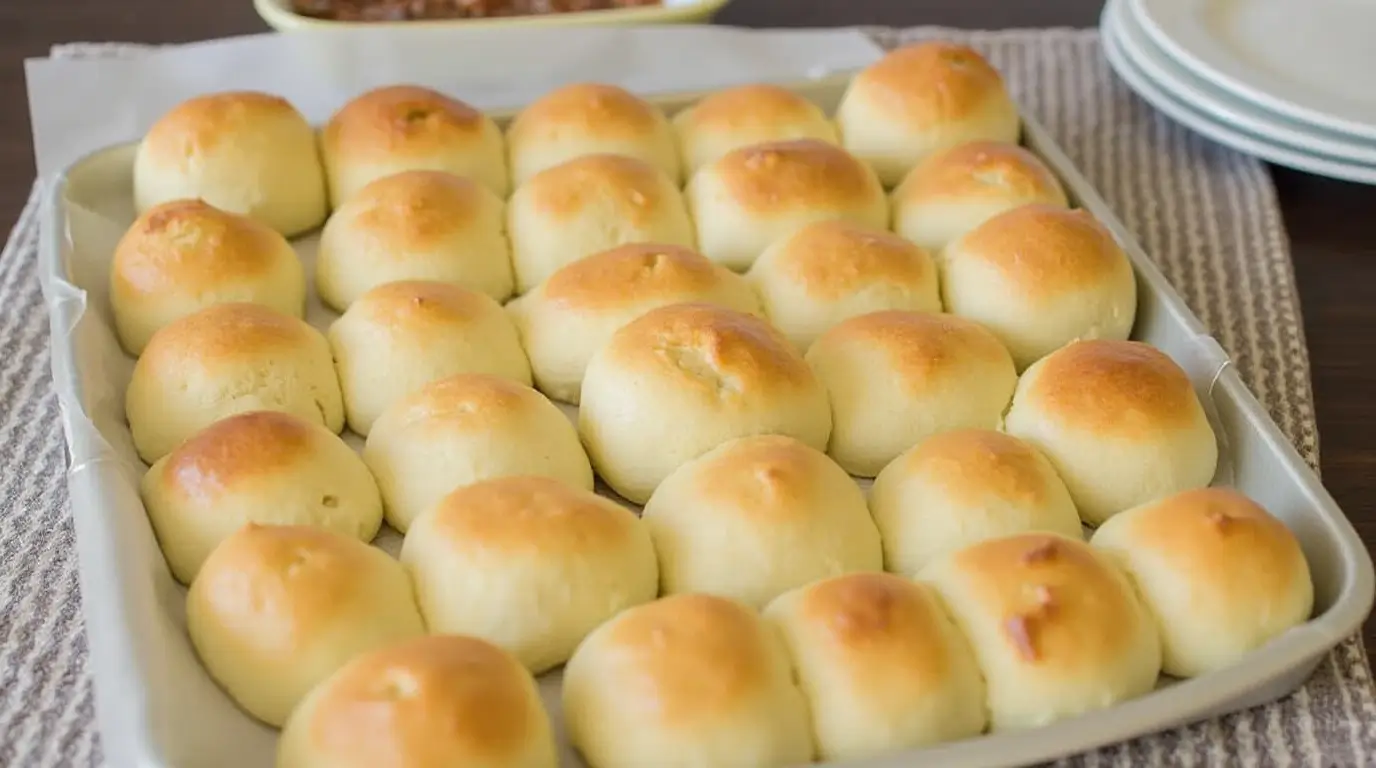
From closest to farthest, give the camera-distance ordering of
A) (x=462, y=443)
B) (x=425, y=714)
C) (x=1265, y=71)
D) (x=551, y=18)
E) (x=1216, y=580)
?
1. (x=425, y=714)
2. (x=1216, y=580)
3. (x=462, y=443)
4. (x=1265, y=71)
5. (x=551, y=18)

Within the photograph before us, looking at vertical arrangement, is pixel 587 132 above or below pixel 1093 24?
above

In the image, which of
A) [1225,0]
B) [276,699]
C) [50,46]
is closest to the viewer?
[276,699]

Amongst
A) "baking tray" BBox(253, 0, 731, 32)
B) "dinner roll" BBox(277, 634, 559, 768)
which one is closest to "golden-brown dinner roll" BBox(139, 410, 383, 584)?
"dinner roll" BBox(277, 634, 559, 768)

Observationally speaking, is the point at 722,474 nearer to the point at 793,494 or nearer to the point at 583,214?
the point at 793,494

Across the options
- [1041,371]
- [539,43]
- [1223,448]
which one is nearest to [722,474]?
[1041,371]

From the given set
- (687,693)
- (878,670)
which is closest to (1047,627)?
(878,670)

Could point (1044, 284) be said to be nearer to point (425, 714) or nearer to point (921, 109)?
point (921, 109)

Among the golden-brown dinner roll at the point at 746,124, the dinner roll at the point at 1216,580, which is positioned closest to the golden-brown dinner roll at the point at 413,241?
the golden-brown dinner roll at the point at 746,124
